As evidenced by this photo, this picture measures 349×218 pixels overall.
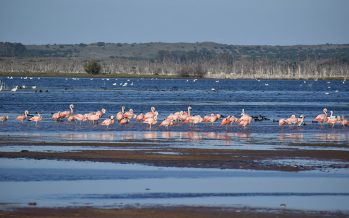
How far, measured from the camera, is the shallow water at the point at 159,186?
18.1 meters

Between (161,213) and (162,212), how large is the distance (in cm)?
10

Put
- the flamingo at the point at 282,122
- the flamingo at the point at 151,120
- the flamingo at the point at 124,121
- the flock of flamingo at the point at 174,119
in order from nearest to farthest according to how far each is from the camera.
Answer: the flamingo at the point at 151,120
the flock of flamingo at the point at 174,119
the flamingo at the point at 282,122
the flamingo at the point at 124,121

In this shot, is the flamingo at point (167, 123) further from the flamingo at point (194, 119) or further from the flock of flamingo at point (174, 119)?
the flamingo at point (194, 119)

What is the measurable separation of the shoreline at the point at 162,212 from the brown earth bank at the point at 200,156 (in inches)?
254

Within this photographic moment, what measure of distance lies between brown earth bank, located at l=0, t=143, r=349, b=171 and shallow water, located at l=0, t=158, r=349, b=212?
979 millimetres

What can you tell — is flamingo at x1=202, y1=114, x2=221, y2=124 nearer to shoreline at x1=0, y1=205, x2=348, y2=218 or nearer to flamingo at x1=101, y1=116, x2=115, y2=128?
flamingo at x1=101, y1=116, x2=115, y2=128

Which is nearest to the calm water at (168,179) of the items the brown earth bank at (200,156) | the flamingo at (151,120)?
the brown earth bank at (200,156)

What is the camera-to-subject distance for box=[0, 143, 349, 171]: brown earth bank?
24.2 m

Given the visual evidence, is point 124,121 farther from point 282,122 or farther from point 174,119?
point 282,122

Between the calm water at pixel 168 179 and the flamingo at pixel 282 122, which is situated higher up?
the flamingo at pixel 282 122

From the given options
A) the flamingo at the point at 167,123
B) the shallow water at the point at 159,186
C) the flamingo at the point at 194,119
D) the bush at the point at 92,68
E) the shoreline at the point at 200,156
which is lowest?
the shallow water at the point at 159,186

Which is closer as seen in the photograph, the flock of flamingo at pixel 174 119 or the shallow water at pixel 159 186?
the shallow water at pixel 159 186

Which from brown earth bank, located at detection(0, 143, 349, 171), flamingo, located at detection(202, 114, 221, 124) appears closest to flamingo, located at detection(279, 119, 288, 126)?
flamingo, located at detection(202, 114, 221, 124)

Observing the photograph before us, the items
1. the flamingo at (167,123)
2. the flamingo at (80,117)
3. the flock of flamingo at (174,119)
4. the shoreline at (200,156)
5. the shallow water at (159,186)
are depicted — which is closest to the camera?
the shallow water at (159,186)
